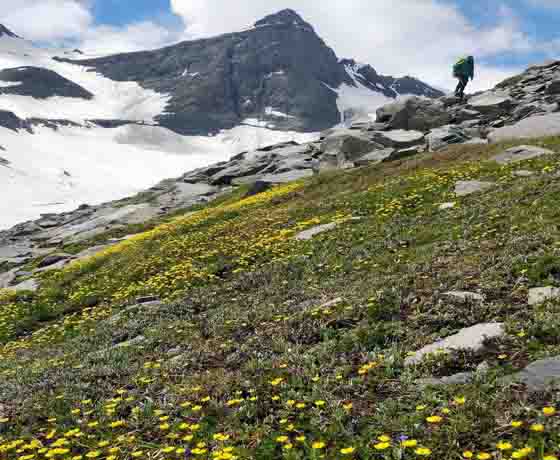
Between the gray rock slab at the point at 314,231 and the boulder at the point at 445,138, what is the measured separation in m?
18.6

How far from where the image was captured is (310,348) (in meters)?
9.53

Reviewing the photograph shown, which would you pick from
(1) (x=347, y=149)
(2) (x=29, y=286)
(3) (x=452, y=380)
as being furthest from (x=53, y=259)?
(3) (x=452, y=380)

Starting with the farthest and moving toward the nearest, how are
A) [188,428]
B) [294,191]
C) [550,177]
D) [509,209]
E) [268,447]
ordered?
[294,191] → [550,177] → [509,209] → [188,428] → [268,447]

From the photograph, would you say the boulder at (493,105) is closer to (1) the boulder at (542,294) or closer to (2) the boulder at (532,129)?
(2) the boulder at (532,129)

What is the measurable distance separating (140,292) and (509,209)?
12.2 metres

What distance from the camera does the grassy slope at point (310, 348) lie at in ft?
22.3

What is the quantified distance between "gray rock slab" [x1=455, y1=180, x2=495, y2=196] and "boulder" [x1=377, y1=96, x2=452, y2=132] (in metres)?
29.5

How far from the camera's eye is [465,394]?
22.6ft

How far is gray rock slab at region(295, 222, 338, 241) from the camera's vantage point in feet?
64.2

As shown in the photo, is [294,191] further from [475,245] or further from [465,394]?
[465,394]

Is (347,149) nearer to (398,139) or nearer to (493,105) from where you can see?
(398,139)

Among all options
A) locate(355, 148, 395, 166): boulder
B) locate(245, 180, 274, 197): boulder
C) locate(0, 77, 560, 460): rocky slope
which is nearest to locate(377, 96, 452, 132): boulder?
locate(355, 148, 395, 166): boulder

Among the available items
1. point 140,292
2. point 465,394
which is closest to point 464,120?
point 140,292

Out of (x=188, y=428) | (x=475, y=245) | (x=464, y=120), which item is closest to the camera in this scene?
(x=188, y=428)
